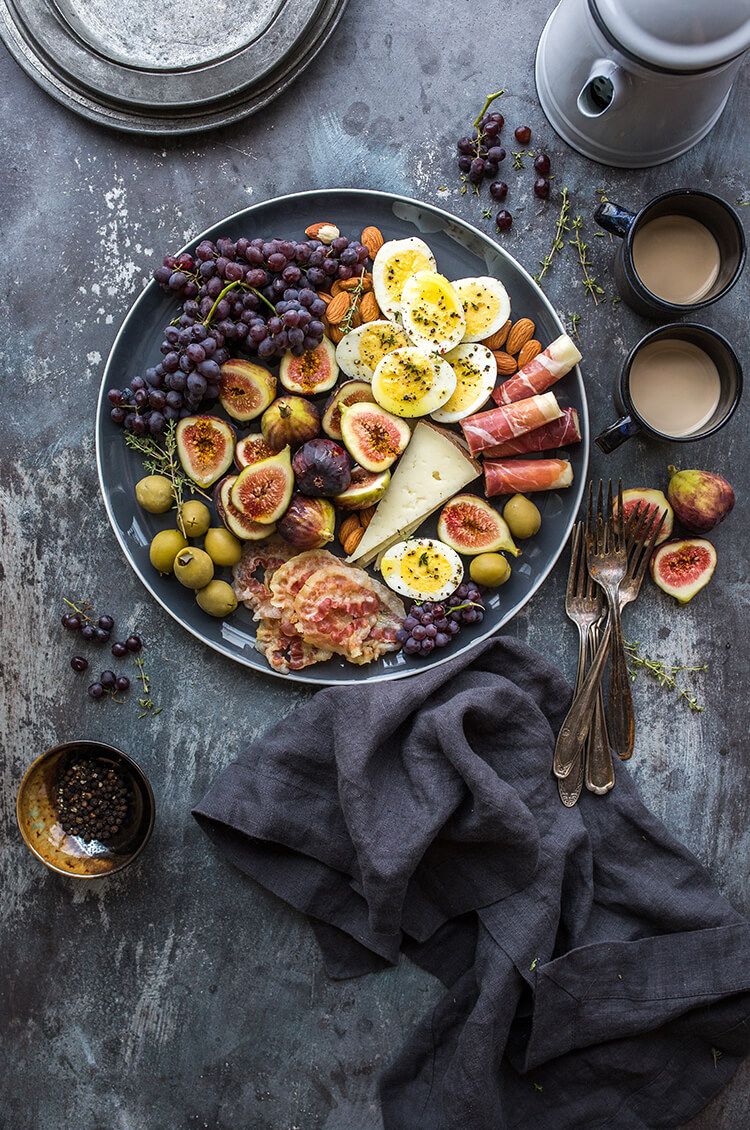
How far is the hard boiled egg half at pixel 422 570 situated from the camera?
2291 millimetres

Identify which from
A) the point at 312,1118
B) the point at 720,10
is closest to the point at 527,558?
the point at 720,10

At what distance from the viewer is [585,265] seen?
7.93ft

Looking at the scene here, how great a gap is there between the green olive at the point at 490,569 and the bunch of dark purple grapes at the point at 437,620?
5 centimetres

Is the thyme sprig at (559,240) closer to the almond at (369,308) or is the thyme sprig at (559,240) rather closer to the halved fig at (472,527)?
the almond at (369,308)

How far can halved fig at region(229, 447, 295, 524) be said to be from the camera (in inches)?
87.1

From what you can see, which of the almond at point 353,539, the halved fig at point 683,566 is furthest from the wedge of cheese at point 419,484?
the halved fig at point 683,566

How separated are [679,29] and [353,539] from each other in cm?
155

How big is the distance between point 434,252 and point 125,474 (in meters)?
1.20

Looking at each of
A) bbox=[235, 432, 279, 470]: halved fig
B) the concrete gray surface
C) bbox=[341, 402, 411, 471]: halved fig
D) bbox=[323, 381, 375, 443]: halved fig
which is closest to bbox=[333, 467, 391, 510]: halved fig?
bbox=[341, 402, 411, 471]: halved fig

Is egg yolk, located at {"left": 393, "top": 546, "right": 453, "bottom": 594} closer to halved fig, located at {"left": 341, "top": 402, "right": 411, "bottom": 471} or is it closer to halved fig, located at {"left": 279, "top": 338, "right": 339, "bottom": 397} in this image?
halved fig, located at {"left": 341, "top": 402, "right": 411, "bottom": 471}

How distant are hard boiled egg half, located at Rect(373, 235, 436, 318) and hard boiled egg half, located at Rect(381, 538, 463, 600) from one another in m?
0.73

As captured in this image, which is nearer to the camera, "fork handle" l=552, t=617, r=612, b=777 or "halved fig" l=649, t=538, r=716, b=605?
"fork handle" l=552, t=617, r=612, b=777

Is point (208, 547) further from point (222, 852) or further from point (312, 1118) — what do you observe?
point (312, 1118)

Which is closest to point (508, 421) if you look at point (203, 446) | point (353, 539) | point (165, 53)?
point (353, 539)
